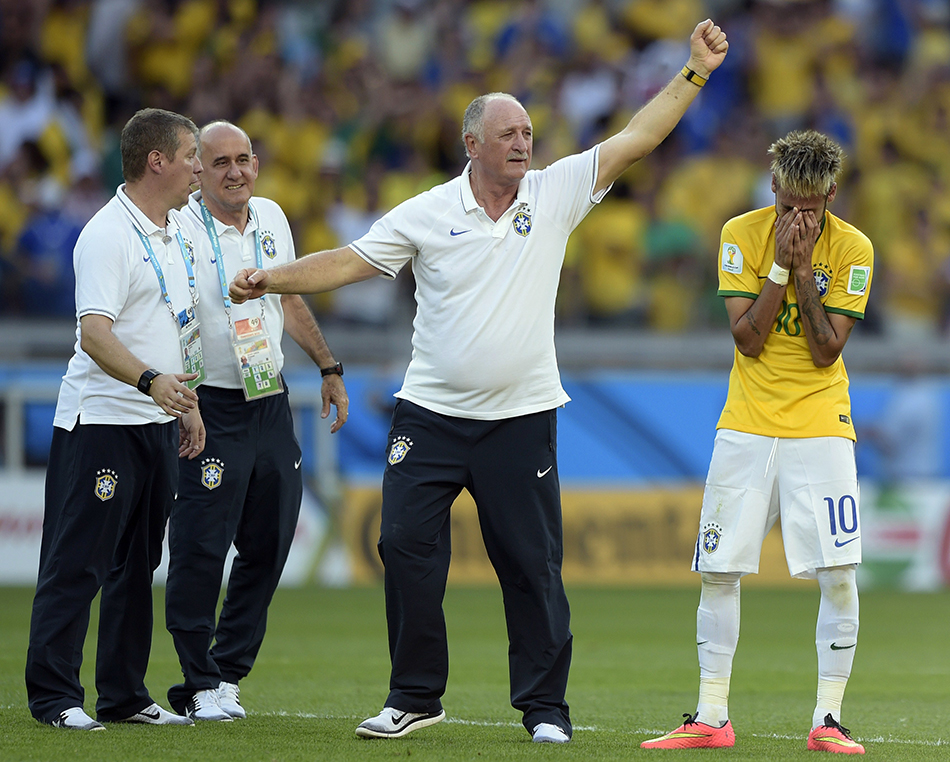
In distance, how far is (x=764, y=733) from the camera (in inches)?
234

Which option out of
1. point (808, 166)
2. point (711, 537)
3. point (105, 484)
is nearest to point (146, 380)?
point (105, 484)

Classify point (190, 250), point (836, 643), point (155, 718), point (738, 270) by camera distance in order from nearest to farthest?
point (836, 643) < point (738, 270) < point (155, 718) < point (190, 250)

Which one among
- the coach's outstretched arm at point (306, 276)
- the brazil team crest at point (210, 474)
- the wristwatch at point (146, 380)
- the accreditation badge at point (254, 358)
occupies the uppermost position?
the coach's outstretched arm at point (306, 276)

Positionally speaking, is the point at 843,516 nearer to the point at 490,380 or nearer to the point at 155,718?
the point at 490,380

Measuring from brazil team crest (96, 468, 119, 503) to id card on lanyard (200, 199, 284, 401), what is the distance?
2.85ft

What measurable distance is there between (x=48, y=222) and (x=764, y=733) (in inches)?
399

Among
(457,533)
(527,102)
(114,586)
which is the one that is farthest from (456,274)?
(527,102)

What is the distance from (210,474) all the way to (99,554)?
2.46ft

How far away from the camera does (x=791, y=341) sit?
554cm

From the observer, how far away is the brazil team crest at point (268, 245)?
21.6ft

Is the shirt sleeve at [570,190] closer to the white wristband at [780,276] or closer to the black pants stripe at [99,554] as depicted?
the white wristband at [780,276]

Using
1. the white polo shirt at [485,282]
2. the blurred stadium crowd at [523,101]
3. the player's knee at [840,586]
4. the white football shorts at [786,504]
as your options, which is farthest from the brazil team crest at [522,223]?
the blurred stadium crowd at [523,101]

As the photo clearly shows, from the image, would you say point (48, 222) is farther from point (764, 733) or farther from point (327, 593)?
point (764, 733)

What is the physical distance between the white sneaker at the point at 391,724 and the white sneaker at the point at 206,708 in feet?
2.37
